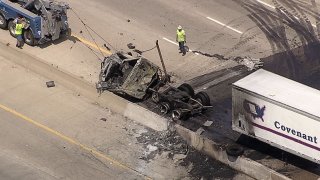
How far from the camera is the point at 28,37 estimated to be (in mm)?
28516

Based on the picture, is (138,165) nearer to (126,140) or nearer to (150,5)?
(126,140)

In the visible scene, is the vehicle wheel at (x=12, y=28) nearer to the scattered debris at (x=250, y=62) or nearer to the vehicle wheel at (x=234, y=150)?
the scattered debris at (x=250, y=62)

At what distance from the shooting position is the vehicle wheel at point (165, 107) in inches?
947

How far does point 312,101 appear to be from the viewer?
66.9ft

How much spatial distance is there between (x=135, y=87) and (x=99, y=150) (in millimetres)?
3571

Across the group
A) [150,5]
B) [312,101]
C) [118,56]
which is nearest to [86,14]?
[150,5]

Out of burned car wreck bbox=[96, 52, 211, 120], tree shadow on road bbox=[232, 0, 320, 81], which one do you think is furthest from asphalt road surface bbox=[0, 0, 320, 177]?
burned car wreck bbox=[96, 52, 211, 120]

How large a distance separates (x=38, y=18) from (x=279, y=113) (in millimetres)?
13072

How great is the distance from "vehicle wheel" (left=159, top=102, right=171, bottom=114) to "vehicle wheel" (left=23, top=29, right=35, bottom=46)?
7.93 meters

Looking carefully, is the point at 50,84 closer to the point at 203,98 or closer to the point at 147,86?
the point at 147,86

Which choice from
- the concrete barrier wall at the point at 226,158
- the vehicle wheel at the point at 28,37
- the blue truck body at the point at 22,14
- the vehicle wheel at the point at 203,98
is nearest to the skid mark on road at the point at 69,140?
the concrete barrier wall at the point at 226,158

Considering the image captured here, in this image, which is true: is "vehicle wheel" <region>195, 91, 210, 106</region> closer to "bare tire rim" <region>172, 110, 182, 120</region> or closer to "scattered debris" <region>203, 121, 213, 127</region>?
"scattered debris" <region>203, 121, 213, 127</region>

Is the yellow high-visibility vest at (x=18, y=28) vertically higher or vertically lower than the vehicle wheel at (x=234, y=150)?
higher

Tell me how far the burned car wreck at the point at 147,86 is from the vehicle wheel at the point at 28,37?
4.53m
